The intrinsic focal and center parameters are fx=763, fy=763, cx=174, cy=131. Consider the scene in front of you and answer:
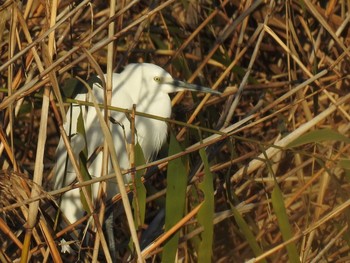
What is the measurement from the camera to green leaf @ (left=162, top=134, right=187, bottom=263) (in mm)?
1186

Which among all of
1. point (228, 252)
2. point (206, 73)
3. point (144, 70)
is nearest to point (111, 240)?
point (228, 252)

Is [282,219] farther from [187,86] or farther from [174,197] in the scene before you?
[187,86]

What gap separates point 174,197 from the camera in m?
1.19

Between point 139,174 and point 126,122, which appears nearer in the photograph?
point 139,174

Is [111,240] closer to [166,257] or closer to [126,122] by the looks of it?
[126,122]

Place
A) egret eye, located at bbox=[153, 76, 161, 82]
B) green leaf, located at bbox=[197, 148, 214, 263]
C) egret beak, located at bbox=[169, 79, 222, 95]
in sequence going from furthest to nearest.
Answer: egret eye, located at bbox=[153, 76, 161, 82] → egret beak, located at bbox=[169, 79, 222, 95] → green leaf, located at bbox=[197, 148, 214, 263]

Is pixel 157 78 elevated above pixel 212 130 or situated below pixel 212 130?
below

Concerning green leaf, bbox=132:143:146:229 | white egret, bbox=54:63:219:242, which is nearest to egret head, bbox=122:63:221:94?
white egret, bbox=54:63:219:242

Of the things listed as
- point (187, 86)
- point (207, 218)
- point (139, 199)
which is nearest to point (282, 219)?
point (207, 218)

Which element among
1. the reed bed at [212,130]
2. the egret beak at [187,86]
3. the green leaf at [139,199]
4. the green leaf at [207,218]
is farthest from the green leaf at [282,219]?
the egret beak at [187,86]

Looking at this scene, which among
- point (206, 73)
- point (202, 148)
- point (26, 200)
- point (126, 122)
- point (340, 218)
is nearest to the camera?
point (26, 200)

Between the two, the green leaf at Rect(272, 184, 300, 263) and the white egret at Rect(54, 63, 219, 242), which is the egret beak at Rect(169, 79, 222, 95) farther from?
the green leaf at Rect(272, 184, 300, 263)

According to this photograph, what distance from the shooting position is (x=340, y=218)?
1573 millimetres

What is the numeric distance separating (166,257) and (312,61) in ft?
2.40
